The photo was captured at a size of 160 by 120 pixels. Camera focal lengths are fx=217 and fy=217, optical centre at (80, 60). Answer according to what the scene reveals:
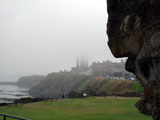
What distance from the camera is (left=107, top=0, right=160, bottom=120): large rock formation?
528 centimetres

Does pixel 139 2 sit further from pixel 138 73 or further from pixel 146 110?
pixel 146 110

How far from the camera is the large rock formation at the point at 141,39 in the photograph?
5281 mm

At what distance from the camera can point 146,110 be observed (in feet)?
20.6

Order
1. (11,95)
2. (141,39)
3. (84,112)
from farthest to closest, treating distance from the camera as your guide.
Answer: (11,95) → (84,112) → (141,39)

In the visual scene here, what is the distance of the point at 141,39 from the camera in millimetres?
5805

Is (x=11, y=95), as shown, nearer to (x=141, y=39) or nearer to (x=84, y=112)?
Result: (x=84, y=112)

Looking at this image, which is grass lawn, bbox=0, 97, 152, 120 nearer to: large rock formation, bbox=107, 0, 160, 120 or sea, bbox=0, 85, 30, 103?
large rock formation, bbox=107, 0, 160, 120

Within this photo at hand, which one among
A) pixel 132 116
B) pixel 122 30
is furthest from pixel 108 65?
pixel 122 30

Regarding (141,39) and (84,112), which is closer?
(141,39)

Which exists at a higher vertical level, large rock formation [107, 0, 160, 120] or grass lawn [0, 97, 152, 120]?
large rock formation [107, 0, 160, 120]

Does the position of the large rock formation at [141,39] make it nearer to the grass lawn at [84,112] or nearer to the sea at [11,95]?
the grass lawn at [84,112]

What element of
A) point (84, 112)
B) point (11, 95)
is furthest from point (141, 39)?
point (11, 95)

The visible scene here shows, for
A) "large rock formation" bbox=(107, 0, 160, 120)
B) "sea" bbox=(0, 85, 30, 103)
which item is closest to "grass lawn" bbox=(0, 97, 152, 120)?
"large rock formation" bbox=(107, 0, 160, 120)

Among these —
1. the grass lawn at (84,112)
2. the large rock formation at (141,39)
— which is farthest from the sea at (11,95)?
the large rock formation at (141,39)
